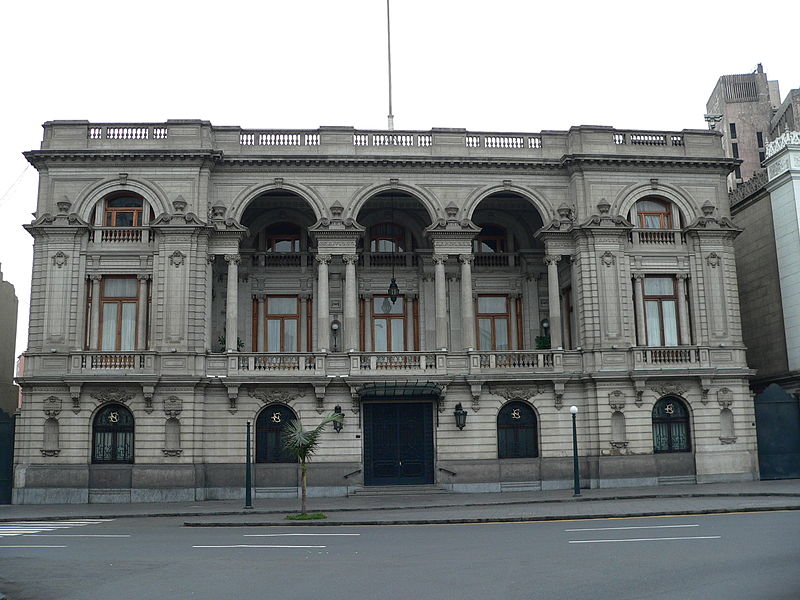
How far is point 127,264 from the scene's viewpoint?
36.1 m

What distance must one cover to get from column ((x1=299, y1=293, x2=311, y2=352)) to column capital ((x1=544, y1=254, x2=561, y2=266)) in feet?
38.1

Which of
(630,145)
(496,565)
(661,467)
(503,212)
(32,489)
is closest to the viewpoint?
(496,565)

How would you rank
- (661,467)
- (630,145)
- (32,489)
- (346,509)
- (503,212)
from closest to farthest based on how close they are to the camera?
(346,509), (32,489), (661,467), (630,145), (503,212)

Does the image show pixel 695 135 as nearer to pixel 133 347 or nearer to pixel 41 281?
pixel 133 347

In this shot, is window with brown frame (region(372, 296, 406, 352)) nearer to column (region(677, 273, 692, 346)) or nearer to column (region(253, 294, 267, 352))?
column (region(253, 294, 267, 352))

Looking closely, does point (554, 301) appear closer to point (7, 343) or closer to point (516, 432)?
point (516, 432)

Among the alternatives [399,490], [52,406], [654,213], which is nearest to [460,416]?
[399,490]

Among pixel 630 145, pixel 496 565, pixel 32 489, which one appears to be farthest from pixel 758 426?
pixel 32 489

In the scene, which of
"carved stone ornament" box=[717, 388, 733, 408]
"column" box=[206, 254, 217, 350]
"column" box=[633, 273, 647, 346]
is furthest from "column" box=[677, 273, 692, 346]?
"column" box=[206, 254, 217, 350]

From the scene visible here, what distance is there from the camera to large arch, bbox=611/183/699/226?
38250 millimetres

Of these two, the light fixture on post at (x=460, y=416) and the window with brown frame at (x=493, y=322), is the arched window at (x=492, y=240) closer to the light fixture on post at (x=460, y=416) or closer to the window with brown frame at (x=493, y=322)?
the window with brown frame at (x=493, y=322)

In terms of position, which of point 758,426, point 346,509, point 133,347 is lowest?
point 346,509

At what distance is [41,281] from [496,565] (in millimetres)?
27065

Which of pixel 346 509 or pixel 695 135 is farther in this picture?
pixel 695 135
